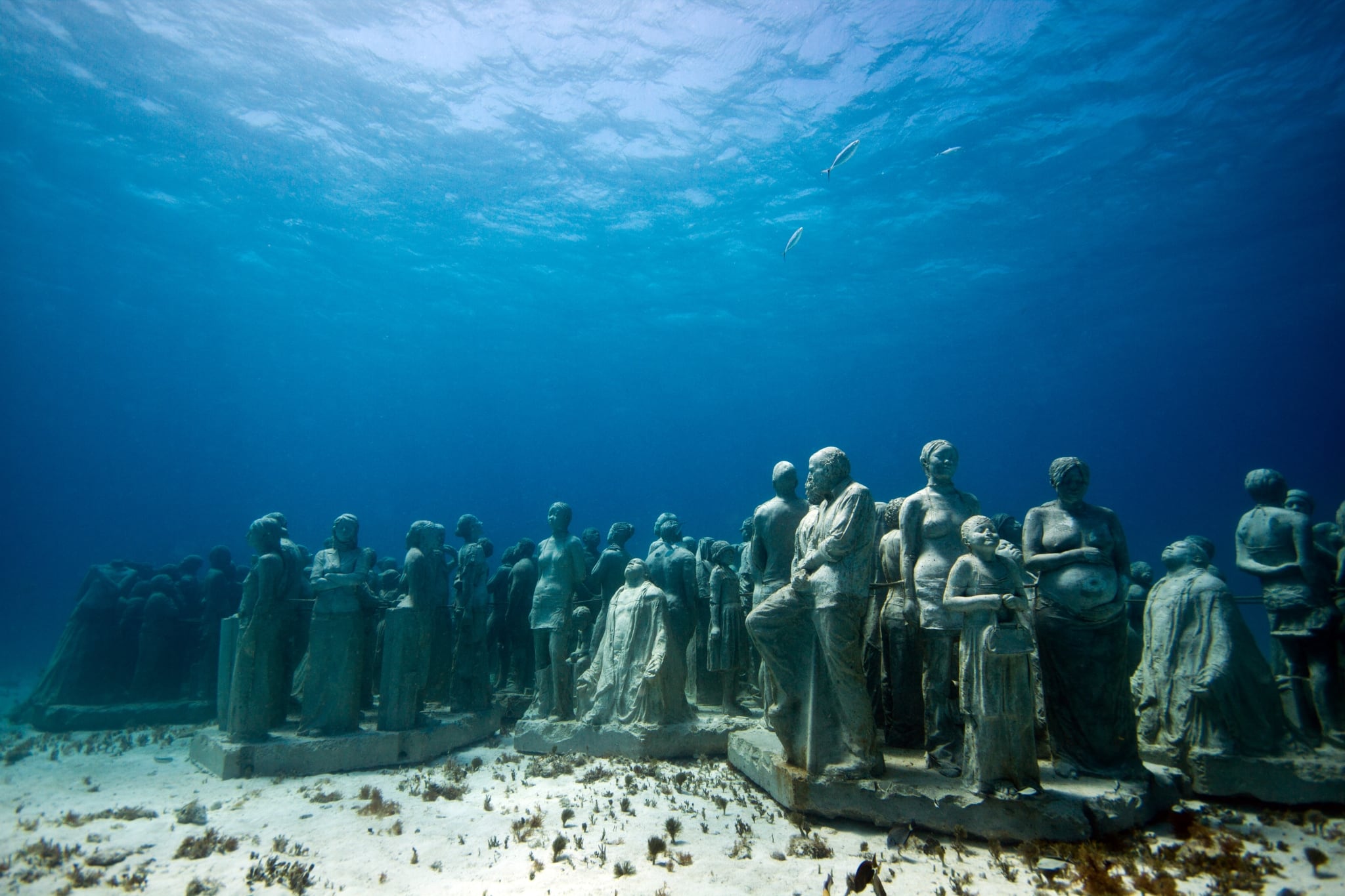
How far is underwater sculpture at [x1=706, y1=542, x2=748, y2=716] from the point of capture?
29.7 feet

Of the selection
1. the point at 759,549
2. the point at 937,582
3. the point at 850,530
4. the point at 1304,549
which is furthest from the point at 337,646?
the point at 1304,549

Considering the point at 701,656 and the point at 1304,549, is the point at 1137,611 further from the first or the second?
the point at 701,656

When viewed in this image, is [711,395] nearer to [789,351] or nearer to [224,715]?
[789,351]

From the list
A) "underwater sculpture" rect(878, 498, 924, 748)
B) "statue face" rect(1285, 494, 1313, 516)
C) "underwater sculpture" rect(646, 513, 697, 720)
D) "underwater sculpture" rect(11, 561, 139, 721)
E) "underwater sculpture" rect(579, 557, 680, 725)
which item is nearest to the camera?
"underwater sculpture" rect(878, 498, 924, 748)

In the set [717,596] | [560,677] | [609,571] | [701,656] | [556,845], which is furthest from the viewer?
[609,571]

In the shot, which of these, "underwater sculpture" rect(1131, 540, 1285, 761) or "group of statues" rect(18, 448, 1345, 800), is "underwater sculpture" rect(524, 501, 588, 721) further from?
"underwater sculpture" rect(1131, 540, 1285, 761)

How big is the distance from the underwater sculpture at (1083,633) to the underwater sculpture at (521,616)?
27.4 ft

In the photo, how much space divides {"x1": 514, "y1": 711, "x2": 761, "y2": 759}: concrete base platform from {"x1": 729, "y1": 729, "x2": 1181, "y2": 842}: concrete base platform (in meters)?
2.37

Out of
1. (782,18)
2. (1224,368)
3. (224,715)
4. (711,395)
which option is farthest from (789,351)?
(224,715)

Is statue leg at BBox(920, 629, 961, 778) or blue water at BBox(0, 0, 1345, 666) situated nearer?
statue leg at BBox(920, 629, 961, 778)

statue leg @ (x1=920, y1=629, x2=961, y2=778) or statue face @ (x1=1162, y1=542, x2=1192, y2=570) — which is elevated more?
statue face @ (x1=1162, y1=542, x2=1192, y2=570)

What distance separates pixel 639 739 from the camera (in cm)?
793

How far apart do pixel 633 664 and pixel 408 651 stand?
325cm

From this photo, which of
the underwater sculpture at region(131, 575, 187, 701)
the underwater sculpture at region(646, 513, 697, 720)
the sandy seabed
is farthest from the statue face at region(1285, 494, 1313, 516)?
the underwater sculpture at region(131, 575, 187, 701)
